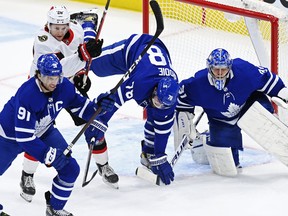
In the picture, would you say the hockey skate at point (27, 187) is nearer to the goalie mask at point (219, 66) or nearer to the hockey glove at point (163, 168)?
the hockey glove at point (163, 168)

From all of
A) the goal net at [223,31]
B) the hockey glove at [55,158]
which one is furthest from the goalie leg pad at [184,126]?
the hockey glove at [55,158]

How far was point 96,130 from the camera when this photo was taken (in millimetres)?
5133

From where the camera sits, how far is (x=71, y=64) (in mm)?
5180

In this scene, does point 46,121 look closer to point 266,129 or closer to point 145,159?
point 145,159

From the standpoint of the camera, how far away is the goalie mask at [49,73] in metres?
4.46

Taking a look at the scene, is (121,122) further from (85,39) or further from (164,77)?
(164,77)

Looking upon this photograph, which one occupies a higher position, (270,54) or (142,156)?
(270,54)

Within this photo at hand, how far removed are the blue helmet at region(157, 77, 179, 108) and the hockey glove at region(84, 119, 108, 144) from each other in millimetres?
416

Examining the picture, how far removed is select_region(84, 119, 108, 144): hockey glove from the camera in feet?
16.8

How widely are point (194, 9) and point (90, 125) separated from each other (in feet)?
6.84

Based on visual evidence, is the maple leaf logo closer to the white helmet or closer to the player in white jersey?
the player in white jersey

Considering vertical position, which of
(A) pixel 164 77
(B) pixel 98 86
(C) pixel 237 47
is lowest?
(B) pixel 98 86

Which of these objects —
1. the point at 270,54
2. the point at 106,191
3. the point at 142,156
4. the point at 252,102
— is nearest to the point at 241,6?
the point at 270,54

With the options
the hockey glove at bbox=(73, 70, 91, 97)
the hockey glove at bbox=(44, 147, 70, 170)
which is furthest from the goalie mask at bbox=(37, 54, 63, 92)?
the hockey glove at bbox=(73, 70, 91, 97)
